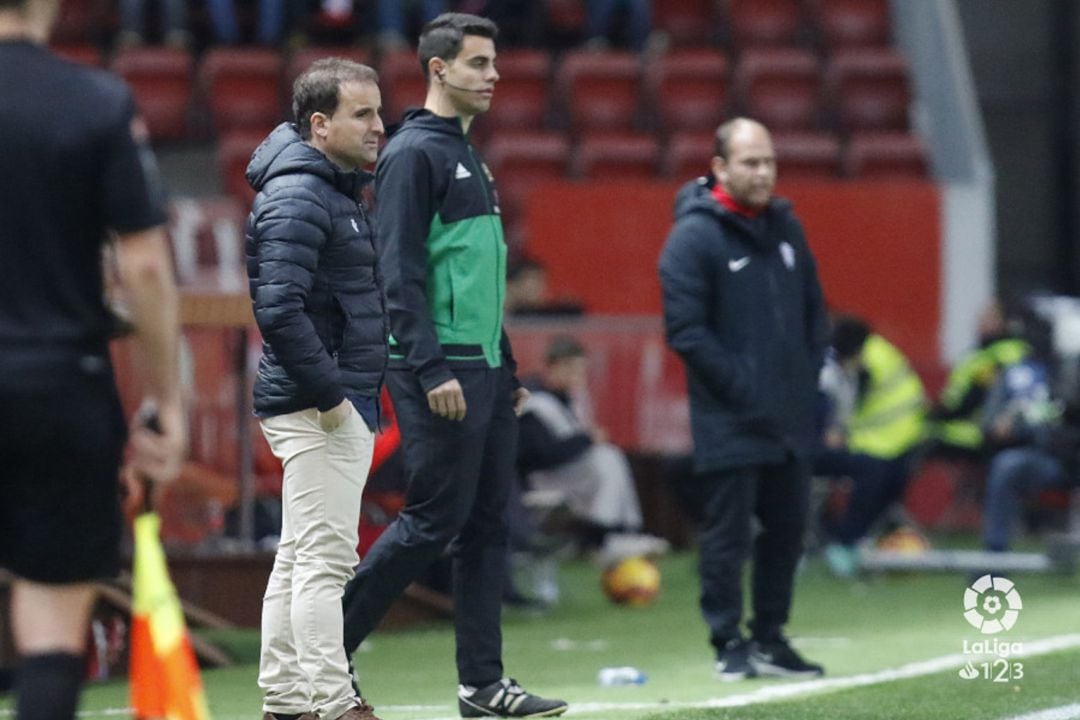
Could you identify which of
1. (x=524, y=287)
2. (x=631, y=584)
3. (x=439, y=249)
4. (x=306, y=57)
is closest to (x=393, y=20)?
(x=306, y=57)

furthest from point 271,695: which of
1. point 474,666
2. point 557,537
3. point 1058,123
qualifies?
point 1058,123

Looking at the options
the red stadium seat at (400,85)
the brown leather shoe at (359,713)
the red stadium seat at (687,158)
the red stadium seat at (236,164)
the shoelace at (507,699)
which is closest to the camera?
the brown leather shoe at (359,713)

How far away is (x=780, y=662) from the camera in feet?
25.2

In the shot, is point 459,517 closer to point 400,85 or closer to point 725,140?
point 725,140

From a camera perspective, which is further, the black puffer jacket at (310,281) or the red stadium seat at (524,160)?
the red stadium seat at (524,160)

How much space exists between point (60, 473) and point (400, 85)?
13.0 metres

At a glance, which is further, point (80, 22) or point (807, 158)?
point (80, 22)

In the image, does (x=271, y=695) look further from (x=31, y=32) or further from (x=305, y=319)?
(x=31, y=32)

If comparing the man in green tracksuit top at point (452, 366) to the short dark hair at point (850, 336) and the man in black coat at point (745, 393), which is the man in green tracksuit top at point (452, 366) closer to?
the man in black coat at point (745, 393)

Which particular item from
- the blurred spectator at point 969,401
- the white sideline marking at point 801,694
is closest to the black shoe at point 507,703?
the white sideline marking at point 801,694

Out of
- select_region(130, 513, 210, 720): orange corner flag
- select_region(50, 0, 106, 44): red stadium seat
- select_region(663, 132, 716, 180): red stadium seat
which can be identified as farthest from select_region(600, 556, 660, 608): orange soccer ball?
select_region(50, 0, 106, 44): red stadium seat

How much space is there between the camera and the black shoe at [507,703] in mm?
6410

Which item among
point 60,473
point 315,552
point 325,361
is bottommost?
point 315,552

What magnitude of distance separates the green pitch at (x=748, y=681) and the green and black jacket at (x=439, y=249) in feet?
4.06
